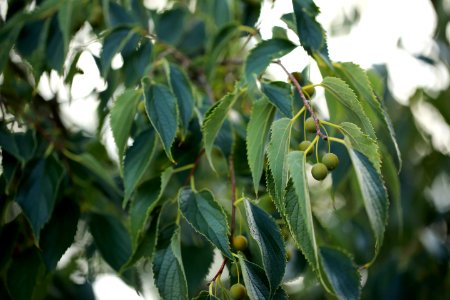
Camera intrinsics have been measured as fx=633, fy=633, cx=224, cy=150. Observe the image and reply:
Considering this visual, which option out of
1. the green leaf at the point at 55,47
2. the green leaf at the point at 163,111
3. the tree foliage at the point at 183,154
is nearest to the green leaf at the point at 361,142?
the tree foliage at the point at 183,154

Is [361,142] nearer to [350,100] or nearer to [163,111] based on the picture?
[350,100]

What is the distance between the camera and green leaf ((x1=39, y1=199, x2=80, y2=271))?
92 cm

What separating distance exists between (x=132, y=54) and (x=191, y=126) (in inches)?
6.7

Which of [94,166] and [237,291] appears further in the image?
[94,166]

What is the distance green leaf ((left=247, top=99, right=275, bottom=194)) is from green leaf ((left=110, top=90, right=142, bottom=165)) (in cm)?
18

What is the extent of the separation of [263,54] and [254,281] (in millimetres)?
294

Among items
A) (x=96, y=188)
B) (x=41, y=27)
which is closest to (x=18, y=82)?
(x=41, y=27)

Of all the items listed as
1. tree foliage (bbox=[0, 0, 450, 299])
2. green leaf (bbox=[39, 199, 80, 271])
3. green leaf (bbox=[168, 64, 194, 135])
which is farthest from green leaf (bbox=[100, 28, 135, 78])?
green leaf (bbox=[39, 199, 80, 271])

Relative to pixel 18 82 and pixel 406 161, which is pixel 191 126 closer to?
pixel 18 82

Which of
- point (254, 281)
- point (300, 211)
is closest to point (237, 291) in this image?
point (254, 281)

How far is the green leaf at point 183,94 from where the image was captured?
33.9 inches

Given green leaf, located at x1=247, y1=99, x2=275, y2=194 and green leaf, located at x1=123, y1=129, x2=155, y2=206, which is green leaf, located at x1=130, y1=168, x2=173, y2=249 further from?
Answer: green leaf, located at x1=247, y1=99, x2=275, y2=194

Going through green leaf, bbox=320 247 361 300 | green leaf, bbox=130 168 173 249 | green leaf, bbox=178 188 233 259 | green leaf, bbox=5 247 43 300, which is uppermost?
green leaf, bbox=178 188 233 259

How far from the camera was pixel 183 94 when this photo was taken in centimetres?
88
